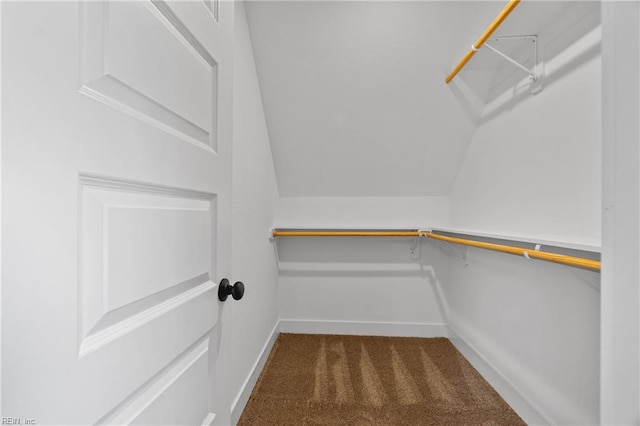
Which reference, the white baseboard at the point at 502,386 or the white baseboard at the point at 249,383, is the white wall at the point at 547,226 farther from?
the white baseboard at the point at 249,383

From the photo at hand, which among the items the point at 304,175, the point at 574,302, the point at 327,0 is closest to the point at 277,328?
the point at 304,175

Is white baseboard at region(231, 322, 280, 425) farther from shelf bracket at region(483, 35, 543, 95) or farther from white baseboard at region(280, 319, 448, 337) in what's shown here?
shelf bracket at region(483, 35, 543, 95)

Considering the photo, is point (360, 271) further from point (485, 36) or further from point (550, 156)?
point (485, 36)

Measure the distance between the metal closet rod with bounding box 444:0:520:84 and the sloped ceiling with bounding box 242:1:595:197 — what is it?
0.38 feet

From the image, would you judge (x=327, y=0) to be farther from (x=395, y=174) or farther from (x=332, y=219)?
(x=332, y=219)

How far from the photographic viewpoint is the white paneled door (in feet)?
0.96

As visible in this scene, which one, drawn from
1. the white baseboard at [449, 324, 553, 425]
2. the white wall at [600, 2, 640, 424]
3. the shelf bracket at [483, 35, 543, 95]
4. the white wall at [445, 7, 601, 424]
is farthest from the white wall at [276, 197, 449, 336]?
the white wall at [600, 2, 640, 424]

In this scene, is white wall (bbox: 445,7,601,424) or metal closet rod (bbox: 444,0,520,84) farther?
metal closet rod (bbox: 444,0,520,84)

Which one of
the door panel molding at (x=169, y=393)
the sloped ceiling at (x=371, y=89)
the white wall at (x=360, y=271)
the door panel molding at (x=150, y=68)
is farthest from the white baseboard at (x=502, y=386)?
the door panel molding at (x=150, y=68)

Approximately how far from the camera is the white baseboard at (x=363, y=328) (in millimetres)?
2473

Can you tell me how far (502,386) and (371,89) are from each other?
1829 mm

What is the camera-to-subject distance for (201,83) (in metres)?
0.67

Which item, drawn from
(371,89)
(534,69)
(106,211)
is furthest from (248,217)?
(534,69)

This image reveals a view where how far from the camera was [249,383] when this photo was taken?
1.61 m
